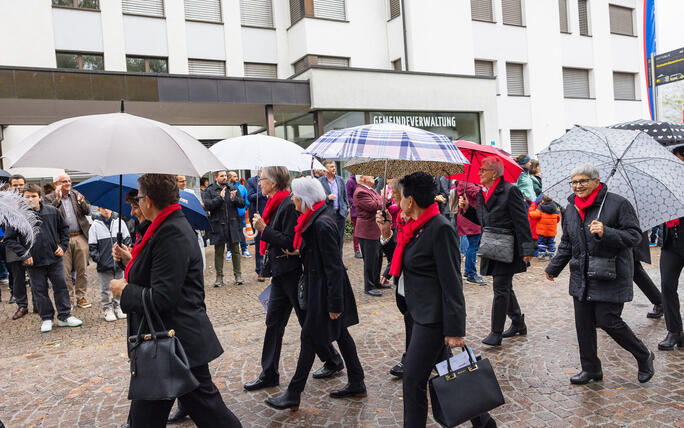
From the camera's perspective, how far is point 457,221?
9.44 meters

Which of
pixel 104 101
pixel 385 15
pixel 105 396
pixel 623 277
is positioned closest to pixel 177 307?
pixel 105 396

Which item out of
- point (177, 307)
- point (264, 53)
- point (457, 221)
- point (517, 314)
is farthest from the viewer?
point (264, 53)

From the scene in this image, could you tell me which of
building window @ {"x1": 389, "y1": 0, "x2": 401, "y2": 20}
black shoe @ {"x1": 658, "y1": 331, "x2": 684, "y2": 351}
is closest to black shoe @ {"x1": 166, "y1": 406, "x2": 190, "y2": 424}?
black shoe @ {"x1": 658, "y1": 331, "x2": 684, "y2": 351}

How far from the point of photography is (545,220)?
435 inches

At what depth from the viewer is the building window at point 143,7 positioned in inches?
784

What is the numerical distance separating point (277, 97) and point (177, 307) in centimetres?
1393

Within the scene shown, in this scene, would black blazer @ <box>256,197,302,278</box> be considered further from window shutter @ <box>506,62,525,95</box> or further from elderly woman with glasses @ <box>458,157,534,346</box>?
window shutter @ <box>506,62,525,95</box>

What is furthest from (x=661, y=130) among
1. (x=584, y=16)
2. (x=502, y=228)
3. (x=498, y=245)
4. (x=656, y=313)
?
(x=584, y=16)

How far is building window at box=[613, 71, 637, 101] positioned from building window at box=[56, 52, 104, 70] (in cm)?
2430

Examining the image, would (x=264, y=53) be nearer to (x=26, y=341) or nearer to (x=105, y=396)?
(x=26, y=341)

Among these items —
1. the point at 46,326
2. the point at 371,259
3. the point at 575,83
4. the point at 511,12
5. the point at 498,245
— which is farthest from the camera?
the point at 575,83

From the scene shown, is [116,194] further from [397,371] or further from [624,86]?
[624,86]

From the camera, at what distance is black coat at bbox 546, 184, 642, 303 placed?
13.8ft

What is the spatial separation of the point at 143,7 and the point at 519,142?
17.1 m
